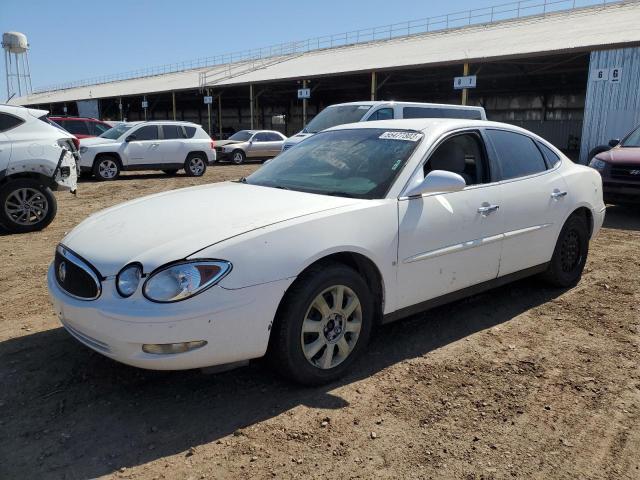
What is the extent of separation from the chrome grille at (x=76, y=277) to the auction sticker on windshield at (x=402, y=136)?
223 cm

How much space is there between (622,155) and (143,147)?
473 inches

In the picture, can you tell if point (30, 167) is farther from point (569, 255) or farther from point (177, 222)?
point (569, 255)

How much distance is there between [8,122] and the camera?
731 cm

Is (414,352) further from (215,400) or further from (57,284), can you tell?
(57,284)

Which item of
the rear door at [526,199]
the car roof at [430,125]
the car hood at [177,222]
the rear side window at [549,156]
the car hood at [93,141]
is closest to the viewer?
the car hood at [177,222]

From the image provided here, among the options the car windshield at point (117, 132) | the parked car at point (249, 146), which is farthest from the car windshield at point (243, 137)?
the car windshield at point (117, 132)

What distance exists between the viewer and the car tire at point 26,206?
725 centimetres

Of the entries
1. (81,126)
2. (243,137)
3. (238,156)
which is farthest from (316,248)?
(243,137)

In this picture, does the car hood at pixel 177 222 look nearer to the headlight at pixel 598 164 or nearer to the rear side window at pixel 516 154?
the rear side window at pixel 516 154

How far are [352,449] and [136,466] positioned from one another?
1.02m

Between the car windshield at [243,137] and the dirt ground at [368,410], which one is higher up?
the car windshield at [243,137]

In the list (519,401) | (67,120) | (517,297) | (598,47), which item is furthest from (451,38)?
(519,401)

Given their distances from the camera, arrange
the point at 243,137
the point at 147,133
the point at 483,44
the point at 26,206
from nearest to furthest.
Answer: the point at 26,206 → the point at 147,133 → the point at 243,137 → the point at 483,44

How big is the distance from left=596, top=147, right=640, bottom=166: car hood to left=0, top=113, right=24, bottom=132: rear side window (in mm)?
9214
